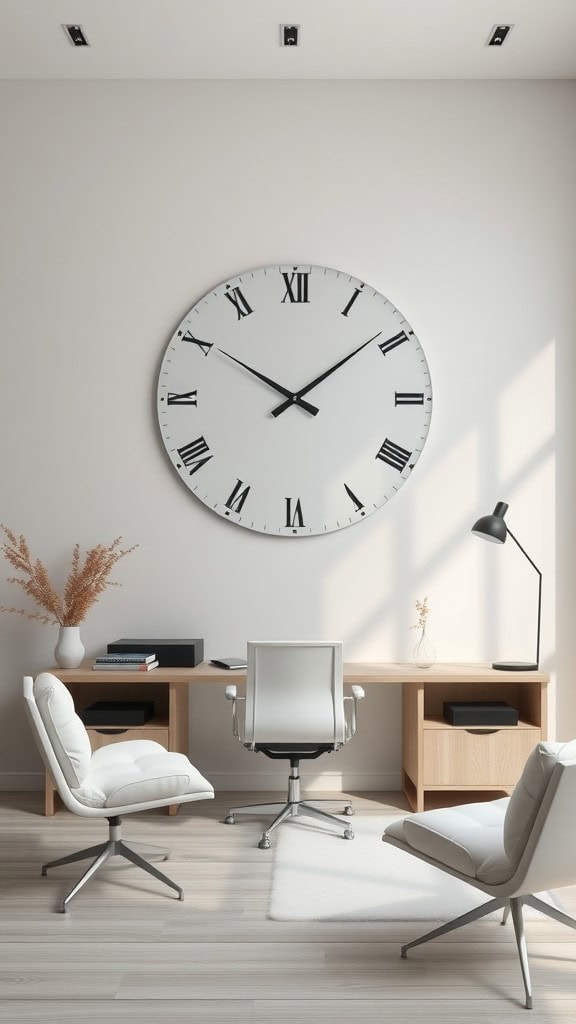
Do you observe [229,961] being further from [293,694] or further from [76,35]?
[76,35]

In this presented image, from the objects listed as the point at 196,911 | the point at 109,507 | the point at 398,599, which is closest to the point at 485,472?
the point at 398,599

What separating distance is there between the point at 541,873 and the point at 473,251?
297 cm

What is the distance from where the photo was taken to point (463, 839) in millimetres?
2492

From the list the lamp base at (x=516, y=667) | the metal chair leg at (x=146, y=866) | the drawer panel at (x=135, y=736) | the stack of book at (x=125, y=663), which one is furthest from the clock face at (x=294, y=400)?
the metal chair leg at (x=146, y=866)

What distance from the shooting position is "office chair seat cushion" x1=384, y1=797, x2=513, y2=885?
239 cm

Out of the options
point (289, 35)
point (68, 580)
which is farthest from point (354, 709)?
point (289, 35)

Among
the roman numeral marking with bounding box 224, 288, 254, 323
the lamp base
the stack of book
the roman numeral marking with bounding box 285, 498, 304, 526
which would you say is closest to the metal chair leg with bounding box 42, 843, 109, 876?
the stack of book

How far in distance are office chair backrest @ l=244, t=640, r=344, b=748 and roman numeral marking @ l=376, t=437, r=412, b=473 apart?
114cm

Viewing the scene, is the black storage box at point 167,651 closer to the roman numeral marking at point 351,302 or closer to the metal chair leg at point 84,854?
the metal chair leg at point 84,854

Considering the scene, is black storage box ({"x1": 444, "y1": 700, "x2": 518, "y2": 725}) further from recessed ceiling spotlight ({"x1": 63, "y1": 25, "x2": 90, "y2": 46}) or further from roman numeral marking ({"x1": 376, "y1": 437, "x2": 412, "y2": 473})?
recessed ceiling spotlight ({"x1": 63, "y1": 25, "x2": 90, "y2": 46})

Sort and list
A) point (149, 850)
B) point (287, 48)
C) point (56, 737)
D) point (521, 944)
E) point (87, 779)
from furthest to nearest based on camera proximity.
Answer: point (287, 48), point (149, 850), point (87, 779), point (56, 737), point (521, 944)

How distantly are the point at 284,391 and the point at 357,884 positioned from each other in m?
2.19

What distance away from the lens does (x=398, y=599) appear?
4.32m

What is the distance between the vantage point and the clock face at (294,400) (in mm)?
4305
